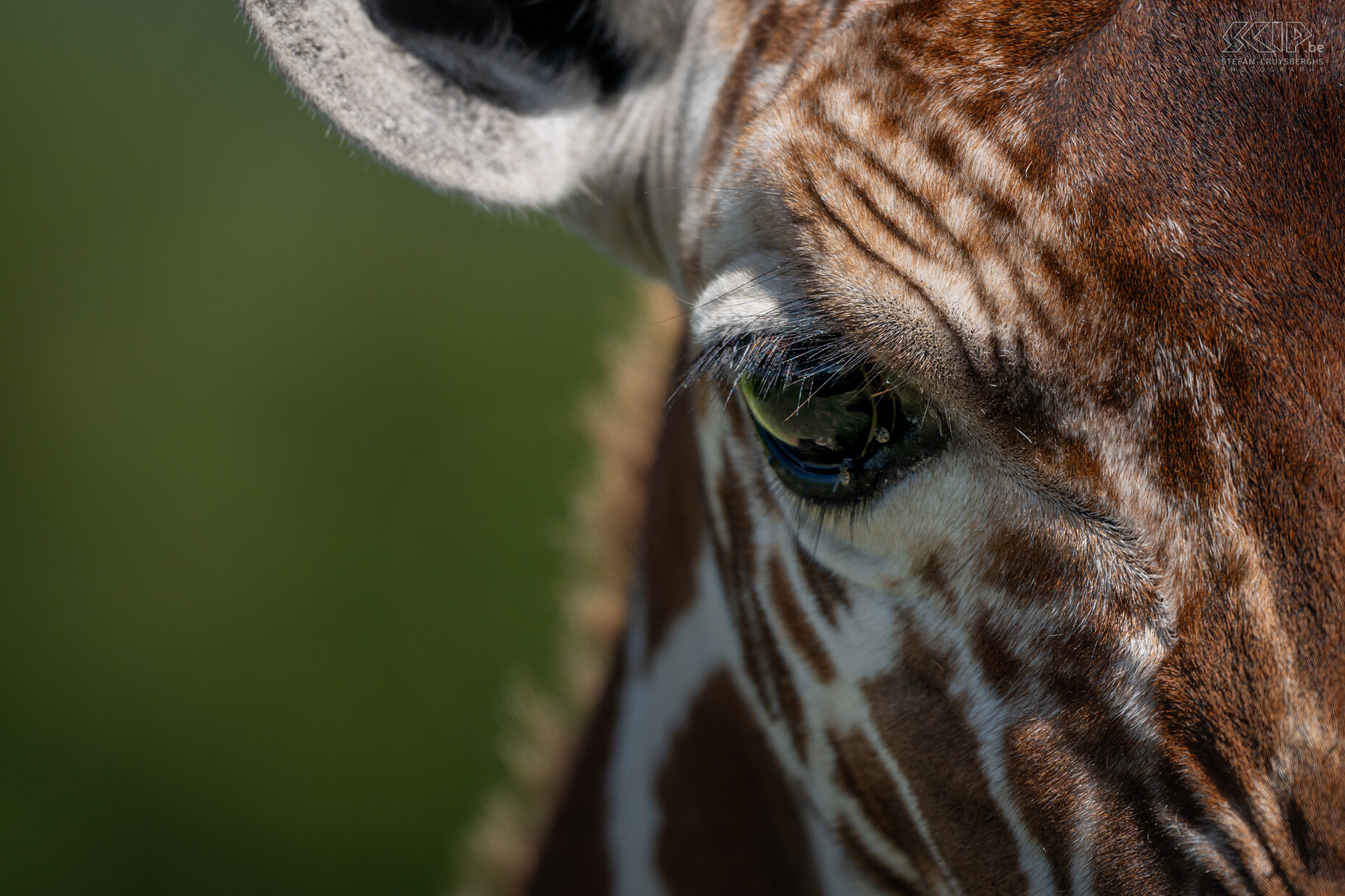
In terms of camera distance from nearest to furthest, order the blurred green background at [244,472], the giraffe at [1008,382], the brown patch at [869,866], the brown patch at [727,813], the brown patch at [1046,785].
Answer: the giraffe at [1008,382], the brown patch at [1046,785], the brown patch at [869,866], the brown patch at [727,813], the blurred green background at [244,472]

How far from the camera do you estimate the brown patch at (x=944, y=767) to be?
3.87 ft

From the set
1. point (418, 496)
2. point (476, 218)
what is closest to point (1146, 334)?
point (418, 496)

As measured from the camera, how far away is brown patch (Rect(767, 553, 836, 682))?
4.64ft

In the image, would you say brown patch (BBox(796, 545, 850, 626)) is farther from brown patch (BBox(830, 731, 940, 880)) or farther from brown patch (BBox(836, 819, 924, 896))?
brown patch (BBox(836, 819, 924, 896))

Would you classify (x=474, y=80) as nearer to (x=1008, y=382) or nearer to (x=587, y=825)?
(x=1008, y=382)

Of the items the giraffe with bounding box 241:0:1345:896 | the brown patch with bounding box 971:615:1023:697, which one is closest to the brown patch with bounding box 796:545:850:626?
the giraffe with bounding box 241:0:1345:896

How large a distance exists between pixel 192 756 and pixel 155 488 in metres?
2.79

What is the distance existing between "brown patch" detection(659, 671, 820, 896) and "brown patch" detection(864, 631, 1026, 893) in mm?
437

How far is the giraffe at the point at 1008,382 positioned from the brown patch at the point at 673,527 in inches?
8.1

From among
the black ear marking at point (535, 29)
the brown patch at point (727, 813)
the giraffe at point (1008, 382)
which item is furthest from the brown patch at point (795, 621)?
the black ear marking at point (535, 29)

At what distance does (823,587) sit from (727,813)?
2.09 feet

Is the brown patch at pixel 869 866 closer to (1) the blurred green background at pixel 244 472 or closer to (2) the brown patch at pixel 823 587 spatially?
(2) the brown patch at pixel 823 587

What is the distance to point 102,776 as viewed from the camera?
7.92 m

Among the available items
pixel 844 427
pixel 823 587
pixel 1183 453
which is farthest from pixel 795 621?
pixel 1183 453
